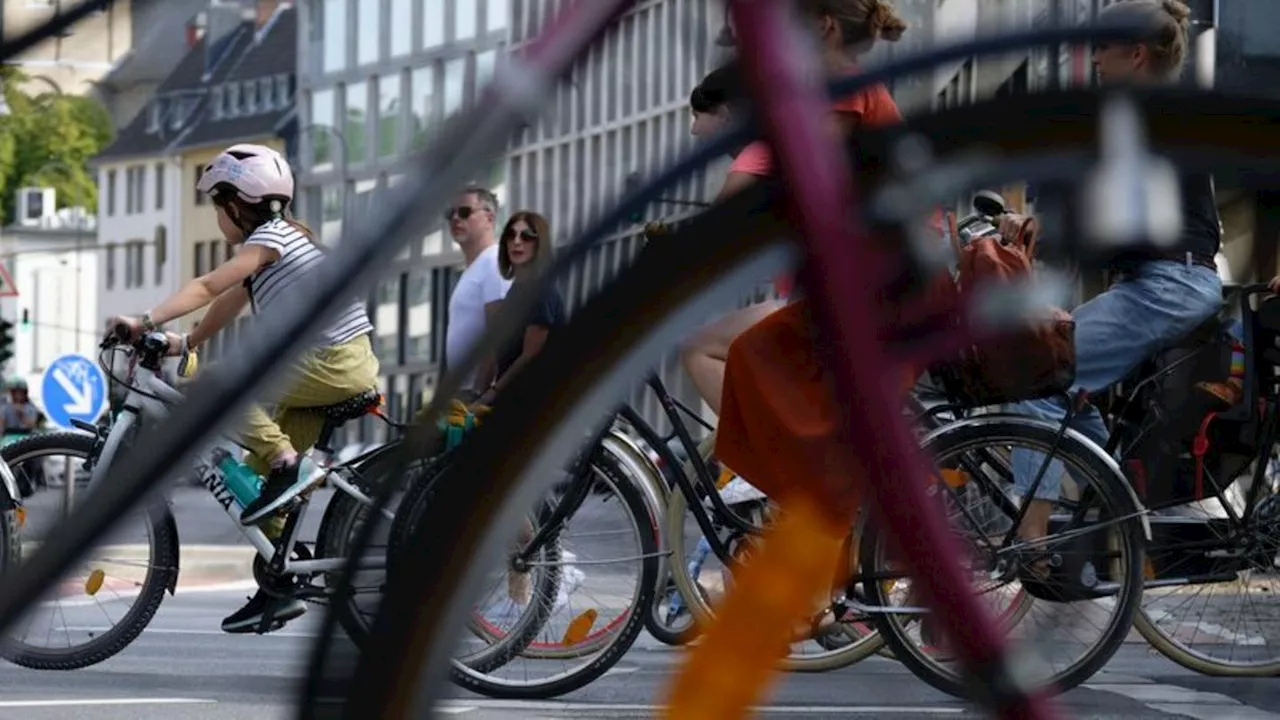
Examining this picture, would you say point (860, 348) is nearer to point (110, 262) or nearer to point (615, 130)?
point (615, 130)

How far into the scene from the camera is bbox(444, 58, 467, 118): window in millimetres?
1555

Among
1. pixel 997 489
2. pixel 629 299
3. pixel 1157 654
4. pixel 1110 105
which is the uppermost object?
pixel 1110 105

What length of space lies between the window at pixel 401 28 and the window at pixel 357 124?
51mm

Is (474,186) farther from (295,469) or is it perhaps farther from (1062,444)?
(295,469)

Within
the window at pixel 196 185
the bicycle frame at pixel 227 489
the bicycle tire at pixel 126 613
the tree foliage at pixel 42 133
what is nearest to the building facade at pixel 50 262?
the tree foliage at pixel 42 133

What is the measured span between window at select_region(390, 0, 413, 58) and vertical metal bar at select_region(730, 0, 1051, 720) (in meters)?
0.18

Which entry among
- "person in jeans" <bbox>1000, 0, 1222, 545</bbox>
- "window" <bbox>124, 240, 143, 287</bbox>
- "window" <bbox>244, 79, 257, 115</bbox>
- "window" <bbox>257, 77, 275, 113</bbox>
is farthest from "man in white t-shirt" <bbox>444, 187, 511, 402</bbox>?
"window" <bbox>124, 240, 143, 287</bbox>

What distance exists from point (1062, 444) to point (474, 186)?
4.09m

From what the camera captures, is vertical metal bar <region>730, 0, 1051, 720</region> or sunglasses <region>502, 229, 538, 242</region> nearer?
vertical metal bar <region>730, 0, 1051, 720</region>

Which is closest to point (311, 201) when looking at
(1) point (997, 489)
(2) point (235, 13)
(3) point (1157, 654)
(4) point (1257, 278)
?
(2) point (235, 13)

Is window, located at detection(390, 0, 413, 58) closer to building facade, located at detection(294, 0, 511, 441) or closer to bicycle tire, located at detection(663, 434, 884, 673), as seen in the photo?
building facade, located at detection(294, 0, 511, 441)

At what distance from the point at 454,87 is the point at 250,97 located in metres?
1.82

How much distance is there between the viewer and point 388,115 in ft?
5.46

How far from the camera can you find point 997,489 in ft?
16.7
